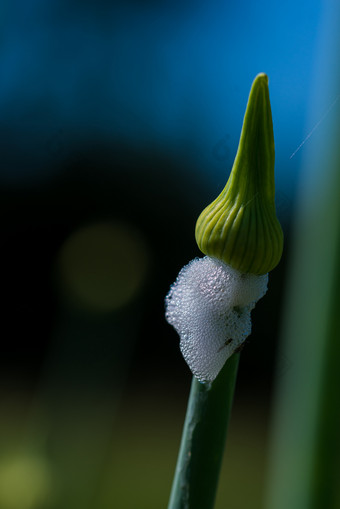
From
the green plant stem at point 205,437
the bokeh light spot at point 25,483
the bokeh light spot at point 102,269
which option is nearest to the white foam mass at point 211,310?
the green plant stem at point 205,437

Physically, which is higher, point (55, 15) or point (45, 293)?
point (55, 15)

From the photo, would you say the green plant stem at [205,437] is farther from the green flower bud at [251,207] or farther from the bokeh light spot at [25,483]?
the bokeh light spot at [25,483]

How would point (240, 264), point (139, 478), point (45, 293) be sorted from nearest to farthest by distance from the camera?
point (240, 264) → point (139, 478) → point (45, 293)

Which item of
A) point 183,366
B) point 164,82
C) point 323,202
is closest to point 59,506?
point 323,202

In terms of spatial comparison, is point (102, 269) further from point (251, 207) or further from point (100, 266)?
point (251, 207)

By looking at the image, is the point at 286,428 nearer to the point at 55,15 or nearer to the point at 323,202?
the point at 323,202

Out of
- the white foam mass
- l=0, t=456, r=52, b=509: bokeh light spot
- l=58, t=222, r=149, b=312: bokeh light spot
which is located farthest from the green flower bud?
l=58, t=222, r=149, b=312: bokeh light spot

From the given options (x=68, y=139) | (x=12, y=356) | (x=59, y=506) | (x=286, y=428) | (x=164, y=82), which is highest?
(x=68, y=139)
